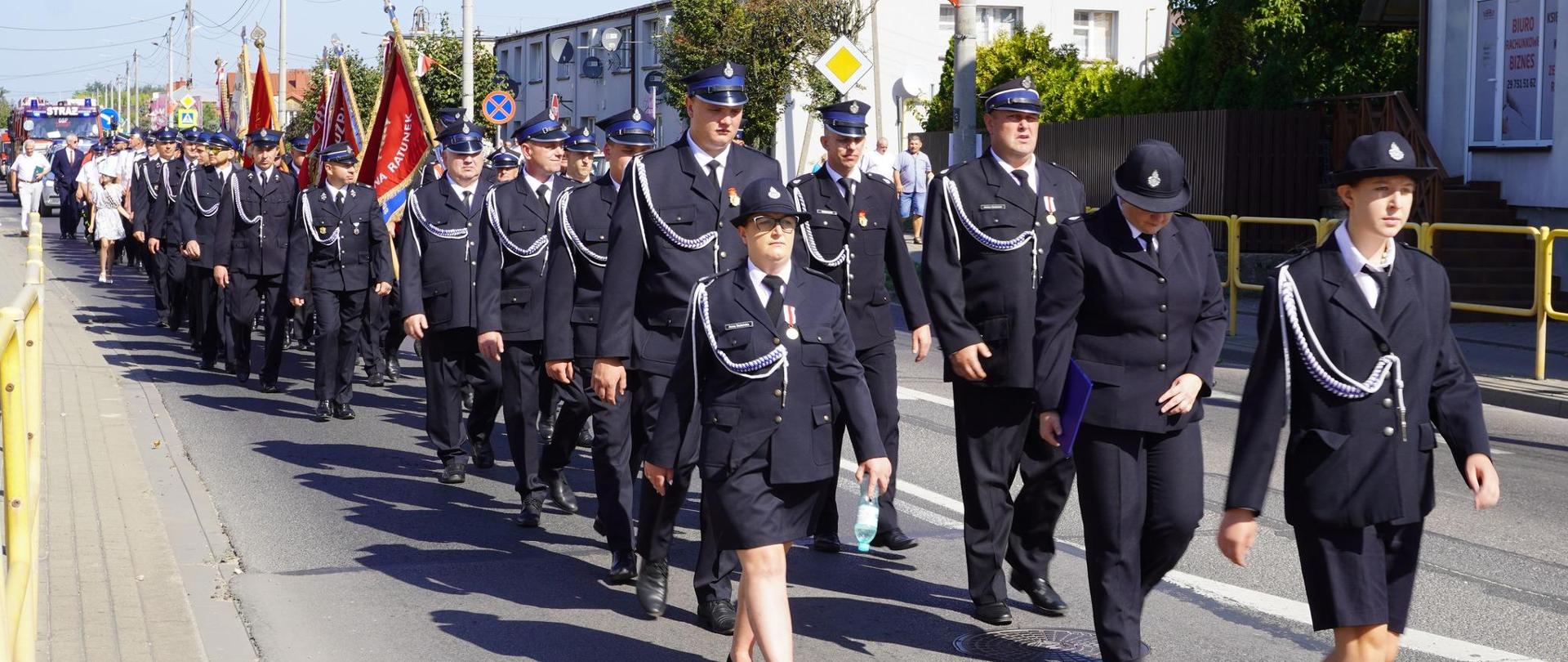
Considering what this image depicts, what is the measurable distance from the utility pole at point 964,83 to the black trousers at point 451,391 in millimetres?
8887

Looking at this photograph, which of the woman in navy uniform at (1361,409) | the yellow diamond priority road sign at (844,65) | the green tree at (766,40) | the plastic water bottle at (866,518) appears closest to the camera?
the woman in navy uniform at (1361,409)

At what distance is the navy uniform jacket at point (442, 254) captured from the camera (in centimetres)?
986

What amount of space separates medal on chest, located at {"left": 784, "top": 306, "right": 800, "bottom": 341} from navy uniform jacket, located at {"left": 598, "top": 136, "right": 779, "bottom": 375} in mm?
1202

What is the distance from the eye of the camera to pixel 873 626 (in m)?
6.46

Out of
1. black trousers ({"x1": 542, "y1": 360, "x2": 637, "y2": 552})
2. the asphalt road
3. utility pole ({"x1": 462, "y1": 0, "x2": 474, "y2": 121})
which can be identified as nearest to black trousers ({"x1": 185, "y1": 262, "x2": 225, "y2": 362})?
the asphalt road

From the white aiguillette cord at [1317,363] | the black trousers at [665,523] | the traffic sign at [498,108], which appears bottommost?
the black trousers at [665,523]

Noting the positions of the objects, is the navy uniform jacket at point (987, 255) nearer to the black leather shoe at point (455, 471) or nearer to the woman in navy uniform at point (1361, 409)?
the woman in navy uniform at point (1361, 409)

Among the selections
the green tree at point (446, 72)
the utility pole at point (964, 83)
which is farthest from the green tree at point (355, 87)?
the utility pole at point (964, 83)

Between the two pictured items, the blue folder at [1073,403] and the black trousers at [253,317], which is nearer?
the blue folder at [1073,403]

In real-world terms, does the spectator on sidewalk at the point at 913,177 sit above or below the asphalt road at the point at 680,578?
above

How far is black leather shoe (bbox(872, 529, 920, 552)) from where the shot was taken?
7711 millimetres

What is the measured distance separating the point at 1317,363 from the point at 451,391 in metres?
6.19

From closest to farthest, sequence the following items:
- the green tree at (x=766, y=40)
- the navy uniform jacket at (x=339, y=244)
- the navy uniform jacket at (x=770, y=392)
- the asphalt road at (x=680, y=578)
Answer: the navy uniform jacket at (x=770, y=392), the asphalt road at (x=680, y=578), the navy uniform jacket at (x=339, y=244), the green tree at (x=766, y=40)

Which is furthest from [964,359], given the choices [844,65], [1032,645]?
[844,65]
